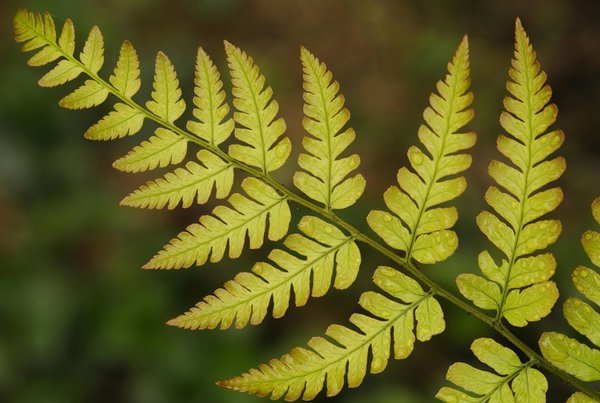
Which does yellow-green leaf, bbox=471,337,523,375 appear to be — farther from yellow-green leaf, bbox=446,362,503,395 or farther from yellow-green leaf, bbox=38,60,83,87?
yellow-green leaf, bbox=38,60,83,87

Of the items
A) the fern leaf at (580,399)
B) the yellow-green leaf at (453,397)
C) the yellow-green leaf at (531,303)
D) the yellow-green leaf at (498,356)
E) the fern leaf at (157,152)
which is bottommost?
the yellow-green leaf at (453,397)

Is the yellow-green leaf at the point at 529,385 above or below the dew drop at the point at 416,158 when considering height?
below

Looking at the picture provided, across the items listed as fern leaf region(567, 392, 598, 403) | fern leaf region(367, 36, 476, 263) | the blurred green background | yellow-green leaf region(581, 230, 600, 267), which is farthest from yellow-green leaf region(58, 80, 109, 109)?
the blurred green background

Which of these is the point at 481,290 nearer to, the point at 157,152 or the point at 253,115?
the point at 253,115

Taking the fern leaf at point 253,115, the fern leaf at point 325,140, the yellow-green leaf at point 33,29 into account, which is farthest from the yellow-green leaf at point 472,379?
the yellow-green leaf at point 33,29

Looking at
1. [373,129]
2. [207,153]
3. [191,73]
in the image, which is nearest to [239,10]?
[191,73]

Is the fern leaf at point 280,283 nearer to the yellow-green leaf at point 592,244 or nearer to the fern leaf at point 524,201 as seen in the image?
the fern leaf at point 524,201
